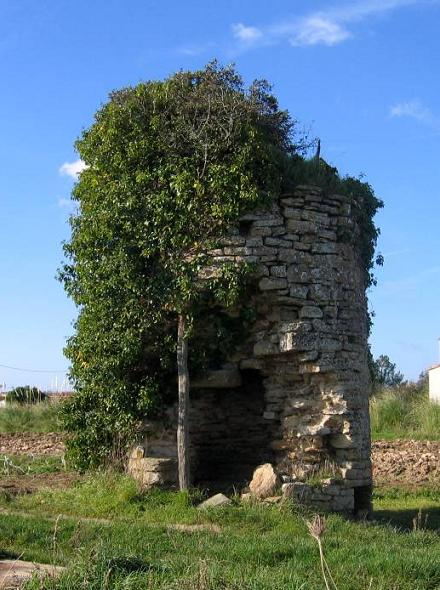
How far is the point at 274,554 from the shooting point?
20.7ft

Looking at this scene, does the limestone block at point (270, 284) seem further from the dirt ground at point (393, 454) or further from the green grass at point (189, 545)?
the dirt ground at point (393, 454)

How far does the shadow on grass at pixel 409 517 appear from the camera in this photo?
10.1m

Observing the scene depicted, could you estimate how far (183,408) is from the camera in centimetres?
942

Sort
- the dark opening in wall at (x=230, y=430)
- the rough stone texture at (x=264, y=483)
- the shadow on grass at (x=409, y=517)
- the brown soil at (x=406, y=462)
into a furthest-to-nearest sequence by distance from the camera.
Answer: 1. the brown soil at (x=406, y=462)
2. the dark opening in wall at (x=230, y=430)
3. the shadow on grass at (x=409, y=517)
4. the rough stone texture at (x=264, y=483)

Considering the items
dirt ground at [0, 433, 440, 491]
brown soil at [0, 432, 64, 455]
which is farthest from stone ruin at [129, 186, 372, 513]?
brown soil at [0, 432, 64, 455]

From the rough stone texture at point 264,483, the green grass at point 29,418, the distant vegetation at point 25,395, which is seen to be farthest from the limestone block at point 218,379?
the distant vegetation at point 25,395

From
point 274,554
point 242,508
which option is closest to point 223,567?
point 274,554

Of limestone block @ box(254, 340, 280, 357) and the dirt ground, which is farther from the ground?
limestone block @ box(254, 340, 280, 357)

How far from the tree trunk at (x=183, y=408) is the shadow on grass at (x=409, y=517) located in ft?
8.52

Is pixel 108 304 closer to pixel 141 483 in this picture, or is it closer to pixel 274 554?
pixel 141 483

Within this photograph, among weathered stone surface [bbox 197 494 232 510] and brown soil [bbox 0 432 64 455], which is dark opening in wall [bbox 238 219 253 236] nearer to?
weathered stone surface [bbox 197 494 232 510]

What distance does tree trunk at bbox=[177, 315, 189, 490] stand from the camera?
364 inches

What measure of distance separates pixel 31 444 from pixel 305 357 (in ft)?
27.2

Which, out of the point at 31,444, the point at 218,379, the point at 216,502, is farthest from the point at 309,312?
the point at 31,444
